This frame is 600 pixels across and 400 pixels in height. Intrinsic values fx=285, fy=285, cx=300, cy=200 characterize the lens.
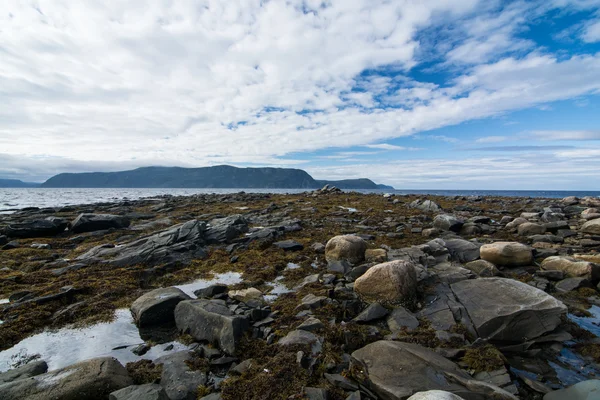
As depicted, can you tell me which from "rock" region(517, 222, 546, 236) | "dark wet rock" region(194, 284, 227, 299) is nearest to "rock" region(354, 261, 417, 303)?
"dark wet rock" region(194, 284, 227, 299)

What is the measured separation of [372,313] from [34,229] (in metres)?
20.8

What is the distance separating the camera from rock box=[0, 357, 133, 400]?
4.20 meters

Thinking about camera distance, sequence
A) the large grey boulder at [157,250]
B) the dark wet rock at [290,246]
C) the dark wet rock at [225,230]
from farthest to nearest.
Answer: the dark wet rock at [225,230]
the dark wet rock at [290,246]
the large grey boulder at [157,250]

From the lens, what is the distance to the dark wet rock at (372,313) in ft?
21.8

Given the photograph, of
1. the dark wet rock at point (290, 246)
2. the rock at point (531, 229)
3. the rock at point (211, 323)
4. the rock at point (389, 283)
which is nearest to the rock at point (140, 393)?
the rock at point (211, 323)

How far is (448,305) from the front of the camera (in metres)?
7.10

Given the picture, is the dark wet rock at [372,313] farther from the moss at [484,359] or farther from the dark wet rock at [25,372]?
the dark wet rock at [25,372]

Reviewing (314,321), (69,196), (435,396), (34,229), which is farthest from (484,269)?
(69,196)

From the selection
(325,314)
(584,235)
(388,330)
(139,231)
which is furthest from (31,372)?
(584,235)

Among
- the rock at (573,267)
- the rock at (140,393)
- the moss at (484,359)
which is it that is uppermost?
the rock at (573,267)

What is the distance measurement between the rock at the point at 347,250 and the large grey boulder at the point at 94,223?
15.6 meters

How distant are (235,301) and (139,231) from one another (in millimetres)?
13880

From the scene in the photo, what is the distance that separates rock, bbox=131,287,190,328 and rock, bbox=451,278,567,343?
Result: 7.13 metres

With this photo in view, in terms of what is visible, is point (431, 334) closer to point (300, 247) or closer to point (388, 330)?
point (388, 330)
